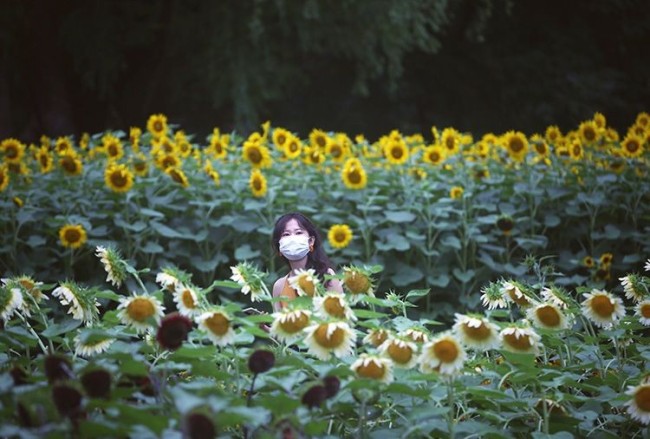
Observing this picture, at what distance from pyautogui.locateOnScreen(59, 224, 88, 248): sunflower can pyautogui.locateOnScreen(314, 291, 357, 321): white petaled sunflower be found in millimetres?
2899

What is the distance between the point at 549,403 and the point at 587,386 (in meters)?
0.14

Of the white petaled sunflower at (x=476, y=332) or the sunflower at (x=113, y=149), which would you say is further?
the sunflower at (x=113, y=149)

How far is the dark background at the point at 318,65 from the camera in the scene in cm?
970

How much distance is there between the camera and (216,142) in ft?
20.0

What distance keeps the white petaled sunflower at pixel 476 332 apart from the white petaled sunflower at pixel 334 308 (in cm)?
25

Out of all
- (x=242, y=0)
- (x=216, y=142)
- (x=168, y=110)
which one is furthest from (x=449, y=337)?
(x=168, y=110)

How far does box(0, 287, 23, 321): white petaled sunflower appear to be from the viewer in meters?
2.33

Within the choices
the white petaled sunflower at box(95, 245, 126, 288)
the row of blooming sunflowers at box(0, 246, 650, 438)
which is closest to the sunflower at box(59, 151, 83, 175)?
the row of blooming sunflowers at box(0, 246, 650, 438)

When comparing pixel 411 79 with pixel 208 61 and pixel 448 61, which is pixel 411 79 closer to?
pixel 448 61

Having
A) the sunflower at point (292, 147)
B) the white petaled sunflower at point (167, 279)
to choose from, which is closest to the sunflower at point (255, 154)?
the sunflower at point (292, 147)

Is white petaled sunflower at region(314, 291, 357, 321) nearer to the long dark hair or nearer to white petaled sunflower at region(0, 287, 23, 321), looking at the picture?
white petaled sunflower at region(0, 287, 23, 321)

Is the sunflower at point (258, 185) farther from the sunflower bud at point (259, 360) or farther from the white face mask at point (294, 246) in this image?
the sunflower bud at point (259, 360)

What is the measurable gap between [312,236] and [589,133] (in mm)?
2805

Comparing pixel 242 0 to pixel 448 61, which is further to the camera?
pixel 448 61
